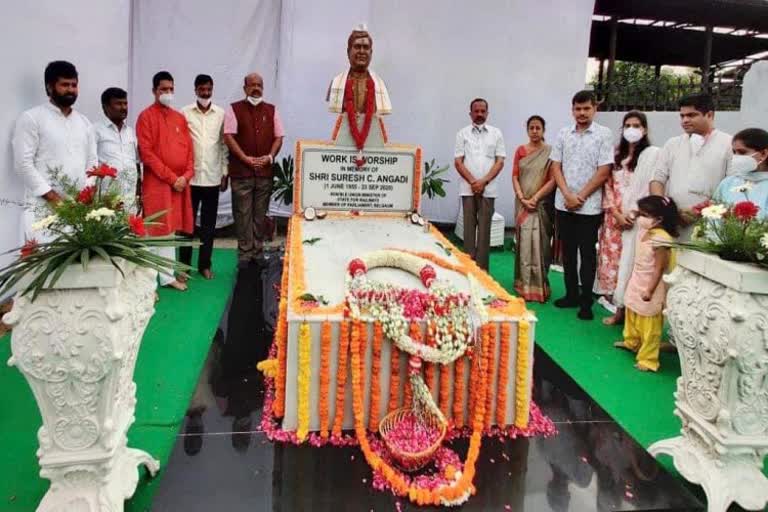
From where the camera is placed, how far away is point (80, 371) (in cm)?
200

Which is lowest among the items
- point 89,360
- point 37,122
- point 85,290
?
point 89,360

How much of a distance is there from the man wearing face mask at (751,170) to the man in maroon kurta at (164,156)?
161 inches

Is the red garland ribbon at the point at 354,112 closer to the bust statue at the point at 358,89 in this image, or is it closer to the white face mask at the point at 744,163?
the bust statue at the point at 358,89

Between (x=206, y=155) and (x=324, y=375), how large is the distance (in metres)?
3.57

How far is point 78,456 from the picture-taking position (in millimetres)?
2076

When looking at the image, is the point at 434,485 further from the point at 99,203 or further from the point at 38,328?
the point at 99,203

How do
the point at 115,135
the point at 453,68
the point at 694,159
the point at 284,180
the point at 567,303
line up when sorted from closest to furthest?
1. the point at 694,159
2. the point at 115,135
3. the point at 567,303
4. the point at 284,180
5. the point at 453,68

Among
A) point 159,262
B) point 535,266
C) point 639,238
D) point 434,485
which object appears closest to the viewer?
point 159,262

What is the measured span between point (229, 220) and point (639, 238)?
5329mm

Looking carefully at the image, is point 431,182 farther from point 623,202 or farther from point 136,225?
point 136,225

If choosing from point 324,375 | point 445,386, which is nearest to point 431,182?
point 445,386

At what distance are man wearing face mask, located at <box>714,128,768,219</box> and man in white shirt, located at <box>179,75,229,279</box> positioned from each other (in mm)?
4187

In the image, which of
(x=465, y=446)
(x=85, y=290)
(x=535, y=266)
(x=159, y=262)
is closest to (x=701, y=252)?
(x=465, y=446)

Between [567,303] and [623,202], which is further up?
[623,202]
